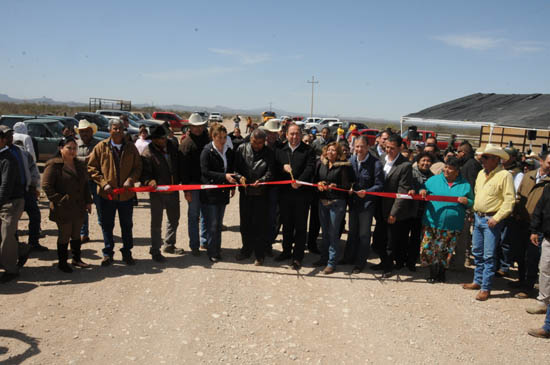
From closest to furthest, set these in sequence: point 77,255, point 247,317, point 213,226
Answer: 1. point 247,317
2. point 77,255
3. point 213,226

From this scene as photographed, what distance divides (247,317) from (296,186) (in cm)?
213

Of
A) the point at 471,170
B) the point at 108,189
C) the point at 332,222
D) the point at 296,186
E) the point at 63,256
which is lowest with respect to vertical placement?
the point at 63,256

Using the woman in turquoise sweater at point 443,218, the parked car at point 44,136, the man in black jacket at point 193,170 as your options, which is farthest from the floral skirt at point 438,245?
the parked car at point 44,136

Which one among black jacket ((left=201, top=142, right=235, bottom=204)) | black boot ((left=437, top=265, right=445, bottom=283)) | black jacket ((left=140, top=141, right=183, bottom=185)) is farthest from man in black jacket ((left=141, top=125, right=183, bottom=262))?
black boot ((left=437, top=265, right=445, bottom=283))

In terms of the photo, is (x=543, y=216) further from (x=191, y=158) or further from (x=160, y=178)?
(x=160, y=178)

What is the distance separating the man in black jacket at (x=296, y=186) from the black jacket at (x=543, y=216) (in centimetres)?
294

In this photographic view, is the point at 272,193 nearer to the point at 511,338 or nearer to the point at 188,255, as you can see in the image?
the point at 188,255

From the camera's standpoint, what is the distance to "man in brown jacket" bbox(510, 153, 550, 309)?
17.3 ft

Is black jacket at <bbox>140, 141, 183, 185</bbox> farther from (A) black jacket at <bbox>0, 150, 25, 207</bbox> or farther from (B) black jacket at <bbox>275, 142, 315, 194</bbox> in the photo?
(B) black jacket at <bbox>275, 142, 315, 194</bbox>

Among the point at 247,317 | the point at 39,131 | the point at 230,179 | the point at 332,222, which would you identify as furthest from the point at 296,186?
the point at 39,131

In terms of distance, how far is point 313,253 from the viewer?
22.4 feet

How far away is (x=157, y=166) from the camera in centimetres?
597

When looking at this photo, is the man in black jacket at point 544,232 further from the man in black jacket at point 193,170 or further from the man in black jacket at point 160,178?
the man in black jacket at point 160,178

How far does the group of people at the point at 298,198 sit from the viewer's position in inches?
204
